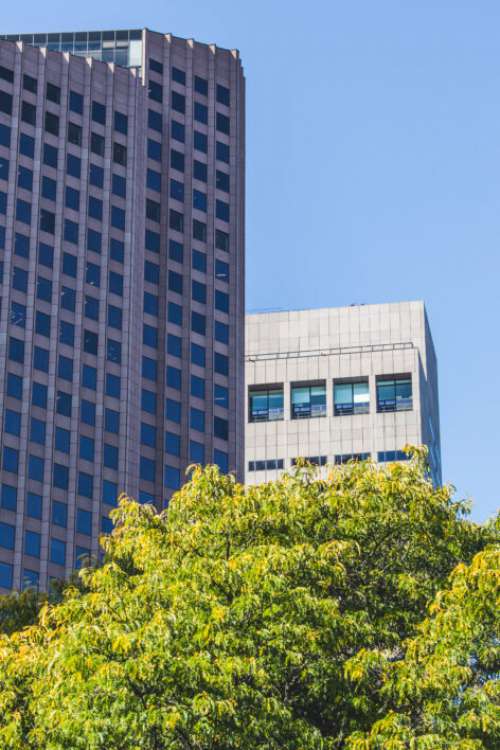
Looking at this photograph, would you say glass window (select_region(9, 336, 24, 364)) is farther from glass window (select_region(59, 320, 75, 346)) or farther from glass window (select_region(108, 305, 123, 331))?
glass window (select_region(108, 305, 123, 331))

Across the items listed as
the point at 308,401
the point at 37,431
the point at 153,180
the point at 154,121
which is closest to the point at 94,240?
the point at 153,180

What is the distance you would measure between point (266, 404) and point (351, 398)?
811 centimetres

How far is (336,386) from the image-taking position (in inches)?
5842

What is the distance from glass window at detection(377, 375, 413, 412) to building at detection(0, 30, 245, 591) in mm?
22910

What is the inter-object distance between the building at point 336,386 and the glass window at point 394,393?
3.6 inches

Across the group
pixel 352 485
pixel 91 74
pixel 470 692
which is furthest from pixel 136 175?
pixel 470 692

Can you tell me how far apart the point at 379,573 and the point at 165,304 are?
290 feet

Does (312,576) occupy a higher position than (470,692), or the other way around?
(312,576)

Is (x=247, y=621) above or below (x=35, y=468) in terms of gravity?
below

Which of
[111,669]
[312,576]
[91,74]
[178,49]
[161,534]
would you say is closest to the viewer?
[111,669]

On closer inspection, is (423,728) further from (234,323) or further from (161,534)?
(234,323)

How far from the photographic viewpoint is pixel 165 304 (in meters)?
125

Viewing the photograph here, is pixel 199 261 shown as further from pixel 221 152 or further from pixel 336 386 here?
pixel 336 386

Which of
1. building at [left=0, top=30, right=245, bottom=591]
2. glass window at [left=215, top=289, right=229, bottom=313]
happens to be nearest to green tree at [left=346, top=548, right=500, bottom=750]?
building at [left=0, top=30, right=245, bottom=591]
